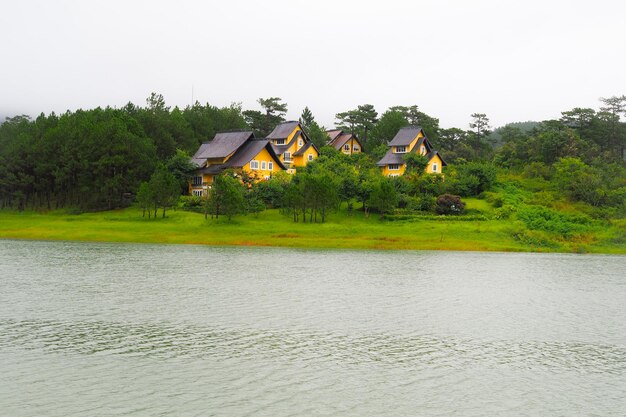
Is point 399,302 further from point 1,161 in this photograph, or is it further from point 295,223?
point 1,161

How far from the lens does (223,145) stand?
97.2 meters

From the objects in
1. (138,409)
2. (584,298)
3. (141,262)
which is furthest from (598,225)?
(138,409)

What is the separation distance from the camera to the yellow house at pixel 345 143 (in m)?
117

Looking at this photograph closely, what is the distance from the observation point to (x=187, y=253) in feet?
175

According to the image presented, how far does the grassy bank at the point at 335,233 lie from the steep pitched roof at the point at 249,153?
1798 centimetres

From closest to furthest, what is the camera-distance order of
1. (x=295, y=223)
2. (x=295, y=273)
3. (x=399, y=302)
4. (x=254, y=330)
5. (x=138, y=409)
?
(x=138, y=409) < (x=254, y=330) < (x=399, y=302) < (x=295, y=273) < (x=295, y=223)

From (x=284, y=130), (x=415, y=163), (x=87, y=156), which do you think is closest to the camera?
(x=87, y=156)

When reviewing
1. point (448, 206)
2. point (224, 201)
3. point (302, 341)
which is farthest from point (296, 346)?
point (448, 206)

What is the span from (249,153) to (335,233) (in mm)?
30446

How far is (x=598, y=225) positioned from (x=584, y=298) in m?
44.4

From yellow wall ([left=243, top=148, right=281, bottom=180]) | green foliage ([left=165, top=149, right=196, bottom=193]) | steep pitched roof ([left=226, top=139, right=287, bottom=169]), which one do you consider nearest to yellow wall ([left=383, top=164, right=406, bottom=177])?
steep pitched roof ([left=226, top=139, right=287, bottom=169])

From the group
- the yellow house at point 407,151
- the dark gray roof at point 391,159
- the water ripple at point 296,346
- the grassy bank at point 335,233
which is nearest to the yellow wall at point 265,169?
the grassy bank at point 335,233

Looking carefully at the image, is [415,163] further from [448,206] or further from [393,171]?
[448,206]

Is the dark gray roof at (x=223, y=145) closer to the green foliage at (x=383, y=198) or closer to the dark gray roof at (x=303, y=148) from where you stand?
the dark gray roof at (x=303, y=148)
